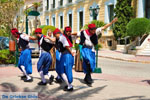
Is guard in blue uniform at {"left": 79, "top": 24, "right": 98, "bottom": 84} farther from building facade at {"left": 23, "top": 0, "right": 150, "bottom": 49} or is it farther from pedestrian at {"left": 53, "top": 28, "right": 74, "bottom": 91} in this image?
building facade at {"left": 23, "top": 0, "right": 150, "bottom": 49}

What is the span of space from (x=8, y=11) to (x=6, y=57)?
6.38 metres

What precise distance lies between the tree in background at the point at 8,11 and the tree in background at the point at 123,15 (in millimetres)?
9712

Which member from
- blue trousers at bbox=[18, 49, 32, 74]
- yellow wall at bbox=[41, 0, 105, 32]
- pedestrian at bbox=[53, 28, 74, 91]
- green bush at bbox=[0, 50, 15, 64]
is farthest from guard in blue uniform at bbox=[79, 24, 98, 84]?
yellow wall at bbox=[41, 0, 105, 32]

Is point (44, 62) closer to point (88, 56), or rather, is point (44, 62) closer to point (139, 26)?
point (88, 56)

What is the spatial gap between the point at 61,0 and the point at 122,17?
50.7 ft

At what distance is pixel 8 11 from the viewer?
1831cm

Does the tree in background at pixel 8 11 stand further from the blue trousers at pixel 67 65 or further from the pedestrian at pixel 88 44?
the blue trousers at pixel 67 65

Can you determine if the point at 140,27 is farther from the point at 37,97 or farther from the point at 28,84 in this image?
the point at 37,97

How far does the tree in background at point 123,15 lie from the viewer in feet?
81.7

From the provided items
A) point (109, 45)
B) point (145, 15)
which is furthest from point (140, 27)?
point (109, 45)

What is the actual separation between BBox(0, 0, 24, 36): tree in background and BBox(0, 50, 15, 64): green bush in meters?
4.20

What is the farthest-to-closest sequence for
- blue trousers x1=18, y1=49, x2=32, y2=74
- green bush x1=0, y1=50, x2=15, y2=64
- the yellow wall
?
the yellow wall
green bush x1=0, y1=50, x2=15, y2=64
blue trousers x1=18, y1=49, x2=32, y2=74

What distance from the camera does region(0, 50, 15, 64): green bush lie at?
1274 centimetres

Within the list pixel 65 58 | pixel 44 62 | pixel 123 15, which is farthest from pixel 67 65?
pixel 123 15
